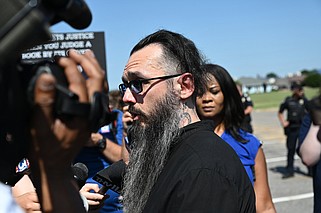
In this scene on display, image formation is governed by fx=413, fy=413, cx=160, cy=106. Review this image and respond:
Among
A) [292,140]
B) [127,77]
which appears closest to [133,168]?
[127,77]

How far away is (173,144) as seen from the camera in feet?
6.60

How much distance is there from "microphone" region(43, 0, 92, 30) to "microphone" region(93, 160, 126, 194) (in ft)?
4.74

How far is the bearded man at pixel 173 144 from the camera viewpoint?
1640mm

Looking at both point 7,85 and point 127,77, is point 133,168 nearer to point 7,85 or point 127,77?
point 127,77

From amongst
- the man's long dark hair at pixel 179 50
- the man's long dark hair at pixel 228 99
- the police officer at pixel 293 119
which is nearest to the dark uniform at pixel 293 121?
the police officer at pixel 293 119

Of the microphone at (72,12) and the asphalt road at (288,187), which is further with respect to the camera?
the asphalt road at (288,187)

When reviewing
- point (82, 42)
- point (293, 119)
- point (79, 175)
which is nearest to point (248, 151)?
point (79, 175)

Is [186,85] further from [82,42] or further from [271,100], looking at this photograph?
[271,100]

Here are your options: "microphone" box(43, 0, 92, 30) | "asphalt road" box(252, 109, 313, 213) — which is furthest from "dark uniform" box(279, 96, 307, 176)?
"microphone" box(43, 0, 92, 30)

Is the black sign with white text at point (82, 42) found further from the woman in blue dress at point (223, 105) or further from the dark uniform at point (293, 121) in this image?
the dark uniform at point (293, 121)

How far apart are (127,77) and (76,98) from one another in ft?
4.33

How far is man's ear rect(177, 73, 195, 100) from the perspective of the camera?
86.4 inches

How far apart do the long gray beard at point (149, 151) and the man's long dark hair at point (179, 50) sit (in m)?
0.19

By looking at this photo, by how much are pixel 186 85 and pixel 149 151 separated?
406 mm
